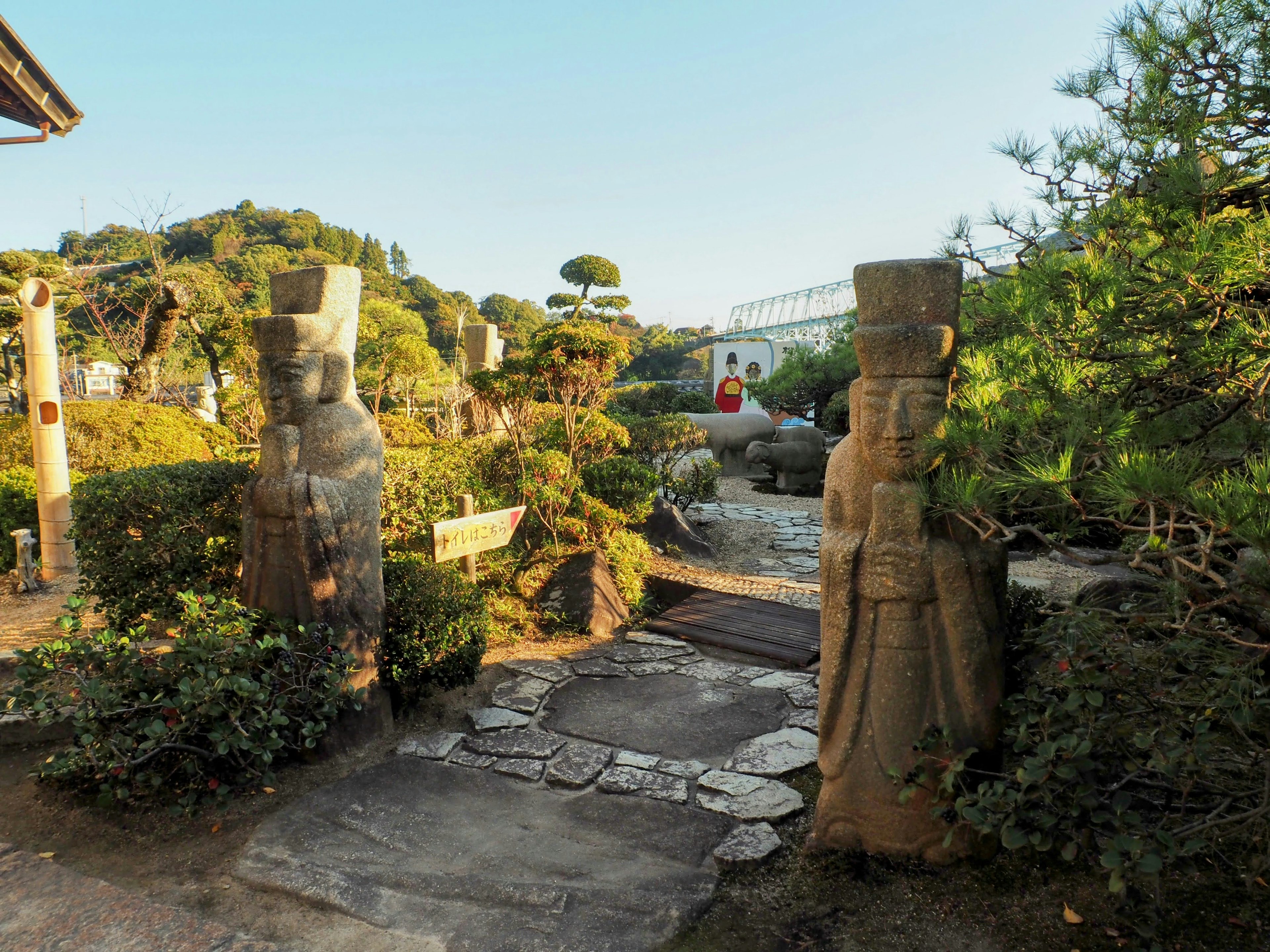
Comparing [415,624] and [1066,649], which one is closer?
[1066,649]

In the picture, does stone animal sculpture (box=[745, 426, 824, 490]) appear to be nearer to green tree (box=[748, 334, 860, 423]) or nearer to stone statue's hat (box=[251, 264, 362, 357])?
green tree (box=[748, 334, 860, 423])

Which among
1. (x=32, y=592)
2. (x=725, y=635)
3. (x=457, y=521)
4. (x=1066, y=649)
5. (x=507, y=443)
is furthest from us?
(x=507, y=443)

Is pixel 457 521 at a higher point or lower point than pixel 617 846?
higher

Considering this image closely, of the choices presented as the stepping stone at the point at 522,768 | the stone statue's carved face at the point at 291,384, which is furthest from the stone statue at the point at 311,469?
the stepping stone at the point at 522,768

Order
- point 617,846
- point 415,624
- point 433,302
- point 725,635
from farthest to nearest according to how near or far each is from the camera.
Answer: point 433,302 → point 725,635 → point 415,624 → point 617,846

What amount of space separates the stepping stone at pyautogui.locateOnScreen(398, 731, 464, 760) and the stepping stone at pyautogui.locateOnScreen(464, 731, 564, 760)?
9 centimetres

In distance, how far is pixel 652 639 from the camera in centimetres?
699

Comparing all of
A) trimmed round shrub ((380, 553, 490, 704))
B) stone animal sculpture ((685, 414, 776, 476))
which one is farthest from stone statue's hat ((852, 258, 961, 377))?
stone animal sculpture ((685, 414, 776, 476))

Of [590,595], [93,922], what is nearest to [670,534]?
[590,595]

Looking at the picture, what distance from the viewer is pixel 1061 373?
2631 mm

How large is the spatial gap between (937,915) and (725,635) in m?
3.80

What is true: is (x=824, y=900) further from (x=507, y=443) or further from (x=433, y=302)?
(x=433, y=302)

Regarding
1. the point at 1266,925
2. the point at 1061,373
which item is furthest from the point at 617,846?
the point at 1061,373

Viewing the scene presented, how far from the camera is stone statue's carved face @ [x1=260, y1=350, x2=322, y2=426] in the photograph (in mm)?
4594
